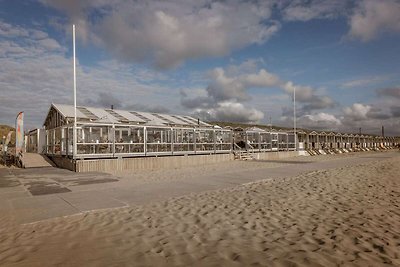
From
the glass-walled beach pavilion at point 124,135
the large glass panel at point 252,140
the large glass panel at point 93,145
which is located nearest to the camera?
the large glass panel at point 93,145

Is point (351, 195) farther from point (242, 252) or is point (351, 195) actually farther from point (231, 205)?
point (242, 252)

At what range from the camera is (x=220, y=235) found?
5445 millimetres

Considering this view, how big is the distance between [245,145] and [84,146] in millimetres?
17234

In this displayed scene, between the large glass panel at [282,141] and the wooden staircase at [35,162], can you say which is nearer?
the wooden staircase at [35,162]

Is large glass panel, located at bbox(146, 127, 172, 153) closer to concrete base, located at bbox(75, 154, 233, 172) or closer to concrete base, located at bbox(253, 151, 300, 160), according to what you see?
concrete base, located at bbox(75, 154, 233, 172)

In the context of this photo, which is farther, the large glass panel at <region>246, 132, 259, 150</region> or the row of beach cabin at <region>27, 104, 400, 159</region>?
the large glass panel at <region>246, 132, 259, 150</region>

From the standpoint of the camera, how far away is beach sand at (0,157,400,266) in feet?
14.4

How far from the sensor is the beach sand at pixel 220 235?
438 cm

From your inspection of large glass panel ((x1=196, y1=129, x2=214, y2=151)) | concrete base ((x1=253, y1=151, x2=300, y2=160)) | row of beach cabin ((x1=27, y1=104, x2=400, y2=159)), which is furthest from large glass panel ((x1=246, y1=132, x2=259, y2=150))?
large glass panel ((x1=196, y1=129, x2=214, y2=151))

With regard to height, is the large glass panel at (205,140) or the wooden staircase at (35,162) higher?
the large glass panel at (205,140)

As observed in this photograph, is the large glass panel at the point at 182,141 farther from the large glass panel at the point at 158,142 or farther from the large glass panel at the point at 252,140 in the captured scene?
the large glass panel at the point at 252,140

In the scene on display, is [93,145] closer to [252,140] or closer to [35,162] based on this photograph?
[35,162]

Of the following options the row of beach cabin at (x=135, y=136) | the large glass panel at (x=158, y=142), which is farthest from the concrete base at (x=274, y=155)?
the large glass panel at (x=158, y=142)

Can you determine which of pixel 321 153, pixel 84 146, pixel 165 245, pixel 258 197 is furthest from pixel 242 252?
pixel 321 153
